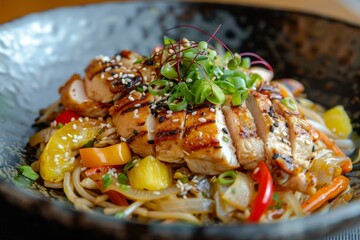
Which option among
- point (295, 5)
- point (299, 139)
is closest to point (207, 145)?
point (299, 139)

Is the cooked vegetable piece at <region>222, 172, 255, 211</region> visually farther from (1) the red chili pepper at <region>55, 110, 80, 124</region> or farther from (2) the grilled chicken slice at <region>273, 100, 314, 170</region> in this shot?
(1) the red chili pepper at <region>55, 110, 80, 124</region>

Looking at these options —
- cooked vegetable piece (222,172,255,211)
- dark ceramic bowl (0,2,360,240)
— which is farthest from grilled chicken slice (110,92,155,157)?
dark ceramic bowl (0,2,360,240)

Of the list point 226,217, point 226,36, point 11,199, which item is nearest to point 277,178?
point 226,217

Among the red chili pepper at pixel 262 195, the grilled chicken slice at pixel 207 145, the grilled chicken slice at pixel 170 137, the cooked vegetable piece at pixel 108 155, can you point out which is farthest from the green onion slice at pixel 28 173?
the red chili pepper at pixel 262 195

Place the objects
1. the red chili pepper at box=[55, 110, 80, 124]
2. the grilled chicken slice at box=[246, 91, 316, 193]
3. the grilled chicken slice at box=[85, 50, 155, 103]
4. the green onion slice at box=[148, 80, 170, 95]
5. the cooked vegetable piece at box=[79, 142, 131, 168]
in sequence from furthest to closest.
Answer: the red chili pepper at box=[55, 110, 80, 124] → the grilled chicken slice at box=[85, 50, 155, 103] → the green onion slice at box=[148, 80, 170, 95] → the cooked vegetable piece at box=[79, 142, 131, 168] → the grilled chicken slice at box=[246, 91, 316, 193]

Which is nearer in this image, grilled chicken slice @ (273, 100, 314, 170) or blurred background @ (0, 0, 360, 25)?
grilled chicken slice @ (273, 100, 314, 170)
